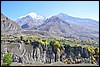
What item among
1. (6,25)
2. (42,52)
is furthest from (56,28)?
(42,52)

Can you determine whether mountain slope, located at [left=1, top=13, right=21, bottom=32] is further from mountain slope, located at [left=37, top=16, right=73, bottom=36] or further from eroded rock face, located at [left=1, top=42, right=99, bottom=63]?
eroded rock face, located at [left=1, top=42, right=99, bottom=63]

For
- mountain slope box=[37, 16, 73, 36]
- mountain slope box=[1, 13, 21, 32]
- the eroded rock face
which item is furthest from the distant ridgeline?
mountain slope box=[37, 16, 73, 36]

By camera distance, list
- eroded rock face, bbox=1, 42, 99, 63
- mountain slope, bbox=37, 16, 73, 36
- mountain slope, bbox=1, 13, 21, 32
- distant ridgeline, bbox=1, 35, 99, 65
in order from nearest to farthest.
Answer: eroded rock face, bbox=1, 42, 99, 63, distant ridgeline, bbox=1, 35, 99, 65, mountain slope, bbox=1, 13, 21, 32, mountain slope, bbox=37, 16, 73, 36

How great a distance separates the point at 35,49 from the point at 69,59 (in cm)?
374

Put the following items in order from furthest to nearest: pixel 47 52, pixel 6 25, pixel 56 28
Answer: pixel 56 28 < pixel 6 25 < pixel 47 52

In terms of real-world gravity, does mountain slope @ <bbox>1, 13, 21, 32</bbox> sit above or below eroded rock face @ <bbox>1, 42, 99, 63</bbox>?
above

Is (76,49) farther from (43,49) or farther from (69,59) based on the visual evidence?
(43,49)

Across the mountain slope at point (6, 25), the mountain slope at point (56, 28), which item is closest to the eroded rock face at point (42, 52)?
the mountain slope at point (6, 25)

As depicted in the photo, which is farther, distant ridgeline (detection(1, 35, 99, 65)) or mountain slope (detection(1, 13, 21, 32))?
mountain slope (detection(1, 13, 21, 32))

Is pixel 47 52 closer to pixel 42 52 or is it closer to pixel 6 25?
pixel 42 52

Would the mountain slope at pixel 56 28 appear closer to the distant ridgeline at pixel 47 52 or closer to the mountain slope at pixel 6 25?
the mountain slope at pixel 6 25

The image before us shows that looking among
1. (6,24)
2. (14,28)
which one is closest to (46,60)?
(6,24)

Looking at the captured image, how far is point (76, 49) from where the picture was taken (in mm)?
19953

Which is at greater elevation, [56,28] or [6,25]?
[6,25]
